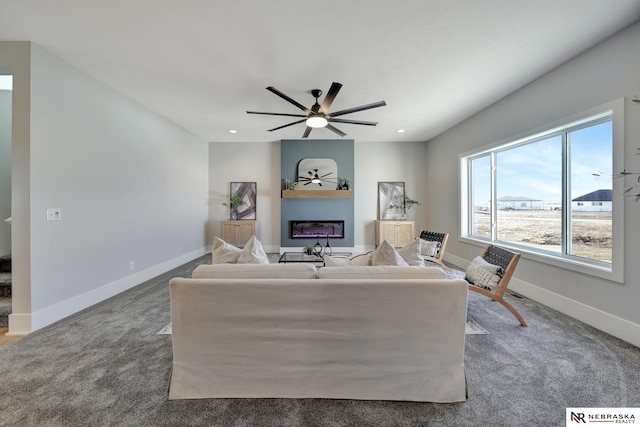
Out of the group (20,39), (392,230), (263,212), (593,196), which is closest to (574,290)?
(593,196)

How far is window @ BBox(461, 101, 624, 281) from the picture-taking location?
7.77 feet

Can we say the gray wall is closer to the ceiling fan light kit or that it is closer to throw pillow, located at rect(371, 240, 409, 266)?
the ceiling fan light kit

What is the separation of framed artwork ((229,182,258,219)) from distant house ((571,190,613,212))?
18.6 ft

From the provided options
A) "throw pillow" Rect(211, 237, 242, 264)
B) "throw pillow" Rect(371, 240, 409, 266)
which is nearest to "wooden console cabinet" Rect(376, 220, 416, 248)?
"throw pillow" Rect(371, 240, 409, 266)

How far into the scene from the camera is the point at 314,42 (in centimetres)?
228

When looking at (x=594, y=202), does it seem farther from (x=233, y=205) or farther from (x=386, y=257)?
(x=233, y=205)

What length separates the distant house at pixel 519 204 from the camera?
324 centimetres

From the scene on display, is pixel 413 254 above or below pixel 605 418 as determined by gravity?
above

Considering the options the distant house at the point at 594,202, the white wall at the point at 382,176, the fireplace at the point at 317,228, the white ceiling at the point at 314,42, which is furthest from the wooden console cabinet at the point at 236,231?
the distant house at the point at 594,202

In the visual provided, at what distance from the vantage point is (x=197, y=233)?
18.0ft

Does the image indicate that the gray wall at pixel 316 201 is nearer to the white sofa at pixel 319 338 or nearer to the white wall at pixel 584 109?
the white wall at pixel 584 109

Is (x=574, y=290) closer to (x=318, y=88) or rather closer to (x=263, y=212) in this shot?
(x=318, y=88)

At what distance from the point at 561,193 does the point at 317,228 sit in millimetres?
4289

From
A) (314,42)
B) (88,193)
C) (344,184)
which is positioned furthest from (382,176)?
(88,193)
